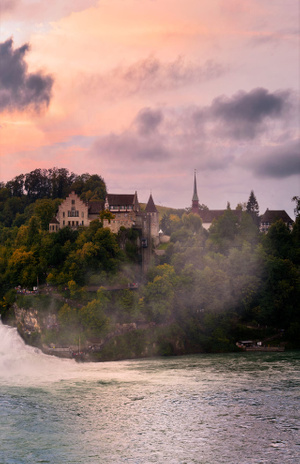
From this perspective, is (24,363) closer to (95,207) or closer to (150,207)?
(95,207)

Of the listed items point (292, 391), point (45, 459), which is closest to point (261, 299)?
point (292, 391)

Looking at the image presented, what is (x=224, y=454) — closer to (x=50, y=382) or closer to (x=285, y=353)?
(x=50, y=382)

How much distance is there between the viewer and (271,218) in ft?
519

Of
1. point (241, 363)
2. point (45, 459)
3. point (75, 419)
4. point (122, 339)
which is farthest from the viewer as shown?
point (122, 339)

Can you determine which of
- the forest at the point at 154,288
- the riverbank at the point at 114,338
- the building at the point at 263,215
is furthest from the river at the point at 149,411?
the building at the point at 263,215

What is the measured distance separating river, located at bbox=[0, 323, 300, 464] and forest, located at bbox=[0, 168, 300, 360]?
733 cm

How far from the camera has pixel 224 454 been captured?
173 ft

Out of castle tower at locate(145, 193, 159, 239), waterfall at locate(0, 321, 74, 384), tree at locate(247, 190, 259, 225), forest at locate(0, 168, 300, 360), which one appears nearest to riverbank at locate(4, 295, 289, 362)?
forest at locate(0, 168, 300, 360)

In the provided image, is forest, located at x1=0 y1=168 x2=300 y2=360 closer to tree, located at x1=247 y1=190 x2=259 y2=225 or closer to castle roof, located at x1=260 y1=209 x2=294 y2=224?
castle roof, located at x1=260 y1=209 x2=294 y2=224

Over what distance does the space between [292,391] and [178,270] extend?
45.2 meters

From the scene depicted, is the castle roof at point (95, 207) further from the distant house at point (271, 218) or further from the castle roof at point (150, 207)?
the distant house at point (271, 218)

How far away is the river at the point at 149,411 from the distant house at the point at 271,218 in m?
71.4

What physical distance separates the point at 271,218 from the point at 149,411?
102m

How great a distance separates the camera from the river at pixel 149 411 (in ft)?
175
